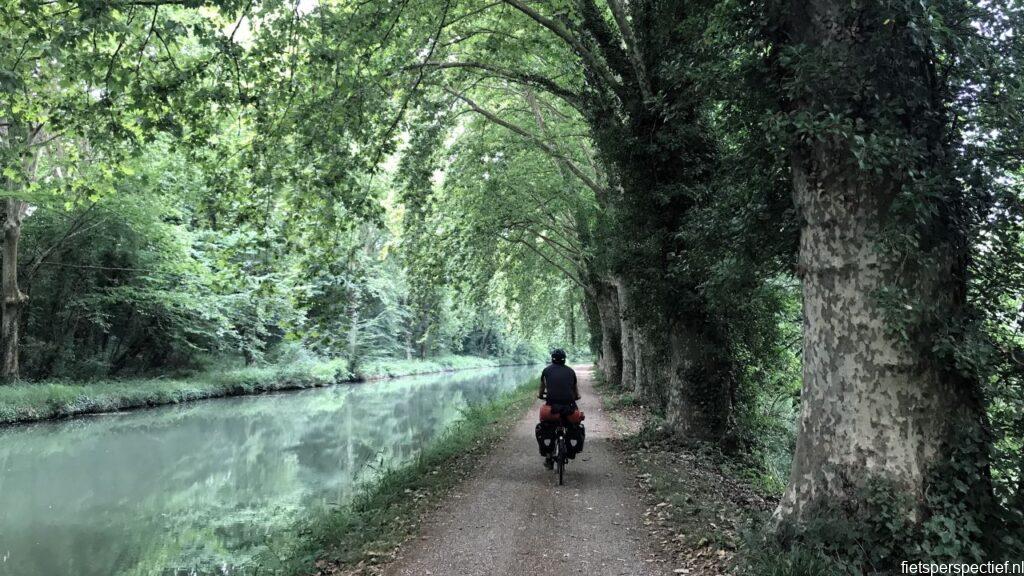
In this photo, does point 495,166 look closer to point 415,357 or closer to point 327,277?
point 327,277

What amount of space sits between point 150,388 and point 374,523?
20.3 meters

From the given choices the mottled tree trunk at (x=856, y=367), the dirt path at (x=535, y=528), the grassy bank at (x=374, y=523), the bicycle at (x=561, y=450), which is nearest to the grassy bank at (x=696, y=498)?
the dirt path at (x=535, y=528)

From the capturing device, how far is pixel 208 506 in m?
10.0

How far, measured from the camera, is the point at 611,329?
25.6 metres

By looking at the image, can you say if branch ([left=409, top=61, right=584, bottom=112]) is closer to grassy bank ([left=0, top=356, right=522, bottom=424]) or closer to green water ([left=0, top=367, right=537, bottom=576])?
green water ([left=0, top=367, right=537, bottom=576])

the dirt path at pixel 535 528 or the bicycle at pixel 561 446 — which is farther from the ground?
the bicycle at pixel 561 446

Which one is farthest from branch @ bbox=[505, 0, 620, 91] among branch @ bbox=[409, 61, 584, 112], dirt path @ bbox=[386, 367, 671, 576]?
dirt path @ bbox=[386, 367, 671, 576]

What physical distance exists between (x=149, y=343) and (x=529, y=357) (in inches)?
2598

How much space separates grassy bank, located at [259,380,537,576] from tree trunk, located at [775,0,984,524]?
3.95 meters

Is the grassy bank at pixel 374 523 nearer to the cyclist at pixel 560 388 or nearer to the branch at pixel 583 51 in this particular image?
the cyclist at pixel 560 388

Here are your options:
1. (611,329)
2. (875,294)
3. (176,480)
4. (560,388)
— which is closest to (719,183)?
(560,388)

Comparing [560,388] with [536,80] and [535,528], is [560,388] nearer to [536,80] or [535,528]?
[535,528]

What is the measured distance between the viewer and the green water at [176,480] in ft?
25.0

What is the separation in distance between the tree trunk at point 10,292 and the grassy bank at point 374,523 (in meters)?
16.8
